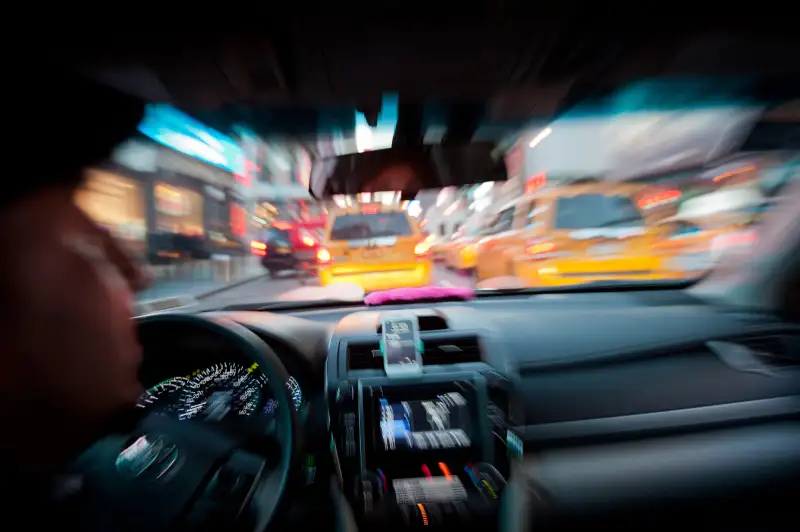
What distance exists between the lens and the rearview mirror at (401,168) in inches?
98.0

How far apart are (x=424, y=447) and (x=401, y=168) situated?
148 centimetres

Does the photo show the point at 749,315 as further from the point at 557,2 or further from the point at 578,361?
the point at 557,2

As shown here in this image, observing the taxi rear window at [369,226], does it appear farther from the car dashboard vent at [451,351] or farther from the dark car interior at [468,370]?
the car dashboard vent at [451,351]

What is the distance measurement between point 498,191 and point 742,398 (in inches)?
69.3

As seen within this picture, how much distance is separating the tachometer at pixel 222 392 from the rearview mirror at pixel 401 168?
3.64 ft

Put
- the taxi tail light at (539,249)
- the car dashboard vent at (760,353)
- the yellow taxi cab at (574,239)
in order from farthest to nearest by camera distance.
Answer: the taxi tail light at (539,249), the yellow taxi cab at (574,239), the car dashboard vent at (760,353)

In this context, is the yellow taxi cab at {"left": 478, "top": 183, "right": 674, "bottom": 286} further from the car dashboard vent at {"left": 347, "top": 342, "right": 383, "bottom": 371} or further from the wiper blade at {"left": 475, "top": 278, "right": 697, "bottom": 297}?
the car dashboard vent at {"left": 347, "top": 342, "right": 383, "bottom": 371}

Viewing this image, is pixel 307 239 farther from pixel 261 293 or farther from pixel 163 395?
pixel 163 395

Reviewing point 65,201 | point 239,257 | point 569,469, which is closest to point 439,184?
point 569,469

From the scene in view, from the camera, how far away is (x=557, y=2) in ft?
6.62

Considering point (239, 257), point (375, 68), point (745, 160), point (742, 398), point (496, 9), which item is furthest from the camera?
point (239, 257)

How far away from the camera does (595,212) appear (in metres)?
3.99

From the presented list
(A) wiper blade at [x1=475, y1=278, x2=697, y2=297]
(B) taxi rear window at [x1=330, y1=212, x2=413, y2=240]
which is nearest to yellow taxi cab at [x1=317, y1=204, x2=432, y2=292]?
(B) taxi rear window at [x1=330, y1=212, x2=413, y2=240]

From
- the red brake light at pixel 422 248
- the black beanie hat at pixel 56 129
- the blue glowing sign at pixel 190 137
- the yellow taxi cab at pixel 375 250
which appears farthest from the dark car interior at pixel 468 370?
the red brake light at pixel 422 248
